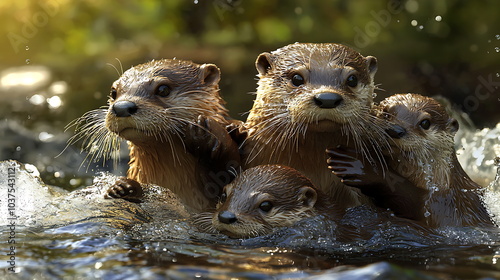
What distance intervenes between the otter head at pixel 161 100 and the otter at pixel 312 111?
0.27 m

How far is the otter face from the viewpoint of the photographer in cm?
334

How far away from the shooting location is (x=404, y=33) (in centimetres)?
698

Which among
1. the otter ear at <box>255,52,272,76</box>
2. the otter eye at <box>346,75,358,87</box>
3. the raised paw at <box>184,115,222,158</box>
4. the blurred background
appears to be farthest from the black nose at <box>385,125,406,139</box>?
the blurred background

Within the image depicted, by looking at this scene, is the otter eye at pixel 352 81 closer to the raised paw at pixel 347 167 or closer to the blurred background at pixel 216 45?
the raised paw at pixel 347 167

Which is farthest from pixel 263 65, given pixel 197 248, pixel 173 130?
pixel 197 248

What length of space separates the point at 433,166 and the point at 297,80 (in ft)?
2.42

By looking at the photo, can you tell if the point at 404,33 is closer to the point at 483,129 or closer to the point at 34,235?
the point at 483,129

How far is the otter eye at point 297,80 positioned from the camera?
3.25 metres

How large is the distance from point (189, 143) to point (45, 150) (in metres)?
3.08

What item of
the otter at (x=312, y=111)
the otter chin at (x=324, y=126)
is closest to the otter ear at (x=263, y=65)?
the otter at (x=312, y=111)

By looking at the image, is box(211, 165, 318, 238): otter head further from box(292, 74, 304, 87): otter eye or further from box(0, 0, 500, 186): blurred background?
box(0, 0, 500, 186): blurred background

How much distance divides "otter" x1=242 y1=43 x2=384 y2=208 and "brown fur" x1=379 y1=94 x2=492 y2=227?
0.17 m

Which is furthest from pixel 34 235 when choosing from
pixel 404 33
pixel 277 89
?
pixel 404 33

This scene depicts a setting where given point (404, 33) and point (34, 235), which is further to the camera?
point (404, 33)
